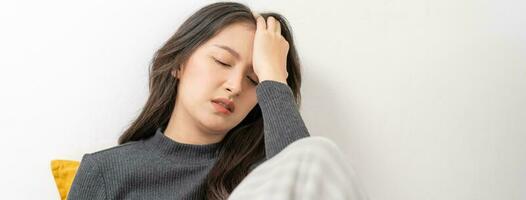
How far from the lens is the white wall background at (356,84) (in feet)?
3.62

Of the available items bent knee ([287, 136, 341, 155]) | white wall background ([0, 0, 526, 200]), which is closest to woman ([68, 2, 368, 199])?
white wall background ([0, 0, 526, 200])

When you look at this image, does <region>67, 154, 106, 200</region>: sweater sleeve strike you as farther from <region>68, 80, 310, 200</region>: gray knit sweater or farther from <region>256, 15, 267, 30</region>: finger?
<region>256, 15, 267, 30</region>: finger

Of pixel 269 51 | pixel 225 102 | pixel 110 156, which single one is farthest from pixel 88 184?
pixel 269 51

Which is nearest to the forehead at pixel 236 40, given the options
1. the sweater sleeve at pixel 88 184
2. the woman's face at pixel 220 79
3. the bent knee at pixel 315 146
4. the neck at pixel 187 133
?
the woman's face at pixel 220 79

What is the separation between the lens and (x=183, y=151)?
1.00 metres

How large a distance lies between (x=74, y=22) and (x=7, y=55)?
152mm

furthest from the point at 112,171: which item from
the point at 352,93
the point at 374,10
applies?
the point at 374,10

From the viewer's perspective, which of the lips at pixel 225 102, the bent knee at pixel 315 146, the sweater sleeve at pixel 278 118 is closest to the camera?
the bent knee at pixel 315 146

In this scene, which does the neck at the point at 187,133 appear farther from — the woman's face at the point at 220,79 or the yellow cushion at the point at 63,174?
the yellow cushion at the point at 63,174

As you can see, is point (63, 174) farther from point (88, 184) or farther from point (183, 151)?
point (183, 151)

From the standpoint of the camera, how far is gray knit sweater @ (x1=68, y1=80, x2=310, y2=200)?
90 cm

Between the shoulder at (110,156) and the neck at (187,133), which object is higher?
the neck at (187,133)

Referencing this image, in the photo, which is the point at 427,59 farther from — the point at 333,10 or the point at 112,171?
the point at 112,171

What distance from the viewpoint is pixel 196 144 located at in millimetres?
1013
